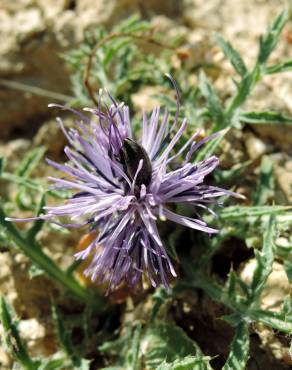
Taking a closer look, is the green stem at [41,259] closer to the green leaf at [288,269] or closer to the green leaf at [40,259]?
the green leaf at [40,259]

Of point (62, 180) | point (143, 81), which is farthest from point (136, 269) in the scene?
point (143, 81)

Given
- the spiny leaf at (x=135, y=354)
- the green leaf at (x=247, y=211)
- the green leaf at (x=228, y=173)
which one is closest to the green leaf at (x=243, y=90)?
the green leaf at (x=228, y=173)

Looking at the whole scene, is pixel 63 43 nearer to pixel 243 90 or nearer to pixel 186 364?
pixel 243 90

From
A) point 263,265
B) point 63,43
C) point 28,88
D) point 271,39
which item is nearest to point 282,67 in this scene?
point 271,39

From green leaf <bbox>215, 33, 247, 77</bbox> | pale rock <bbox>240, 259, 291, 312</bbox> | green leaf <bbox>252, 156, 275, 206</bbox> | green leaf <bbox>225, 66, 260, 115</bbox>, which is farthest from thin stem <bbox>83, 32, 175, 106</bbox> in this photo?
pale rock <bbox>240, 259, 291, 312</bbox>

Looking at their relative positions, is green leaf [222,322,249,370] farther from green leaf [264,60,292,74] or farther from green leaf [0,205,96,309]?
green leaf [264,60,292,74]

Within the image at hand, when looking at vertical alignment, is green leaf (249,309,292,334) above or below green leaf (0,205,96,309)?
below
